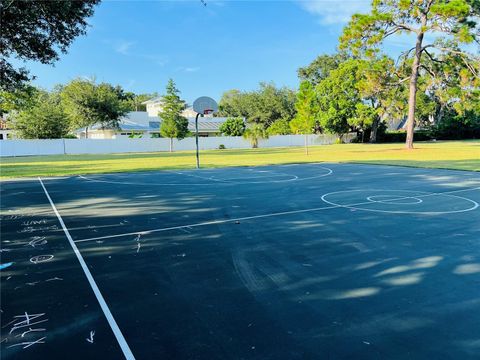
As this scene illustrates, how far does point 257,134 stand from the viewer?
147ft

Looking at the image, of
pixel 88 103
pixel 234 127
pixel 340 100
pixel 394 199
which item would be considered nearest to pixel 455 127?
pixel 340 100

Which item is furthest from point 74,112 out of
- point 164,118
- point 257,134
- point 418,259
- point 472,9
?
point 418,259

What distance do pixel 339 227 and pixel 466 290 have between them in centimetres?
261

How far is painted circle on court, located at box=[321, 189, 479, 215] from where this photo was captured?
299 inches

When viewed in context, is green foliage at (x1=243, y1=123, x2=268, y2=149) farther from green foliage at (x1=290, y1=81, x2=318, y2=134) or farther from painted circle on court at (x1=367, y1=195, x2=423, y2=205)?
painted circle on court at (x1=367, y1=195, x2=423, y2=205)

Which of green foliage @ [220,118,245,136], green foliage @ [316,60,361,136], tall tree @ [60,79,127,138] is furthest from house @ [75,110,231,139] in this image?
green foliage @ [316,60,361,136]

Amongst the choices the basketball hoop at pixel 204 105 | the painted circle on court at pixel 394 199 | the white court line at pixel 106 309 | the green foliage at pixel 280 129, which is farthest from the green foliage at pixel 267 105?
the white court line at pixel 106 309

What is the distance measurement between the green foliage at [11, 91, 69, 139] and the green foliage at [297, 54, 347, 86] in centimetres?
3546

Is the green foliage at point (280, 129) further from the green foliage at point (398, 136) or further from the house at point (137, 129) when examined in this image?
the green foliage at point (398, 136)

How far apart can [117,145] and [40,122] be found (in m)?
8.62

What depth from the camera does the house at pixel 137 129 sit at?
4791 centimetres

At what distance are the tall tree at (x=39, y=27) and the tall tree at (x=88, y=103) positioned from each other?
106 feet

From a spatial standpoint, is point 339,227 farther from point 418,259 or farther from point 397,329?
point 397,329

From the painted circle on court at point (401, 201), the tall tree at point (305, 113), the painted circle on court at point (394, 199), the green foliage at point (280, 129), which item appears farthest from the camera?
the green foliage at point (280, 129)
